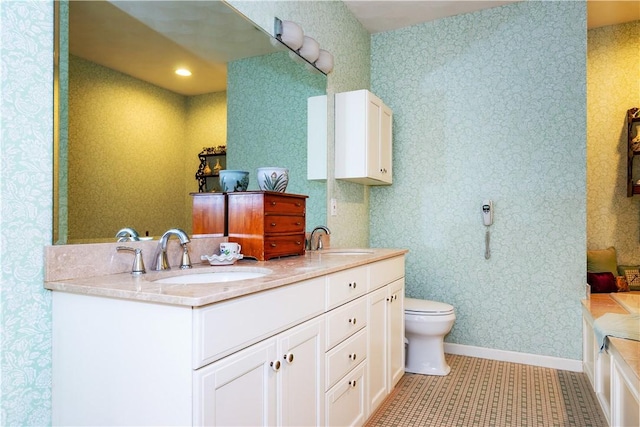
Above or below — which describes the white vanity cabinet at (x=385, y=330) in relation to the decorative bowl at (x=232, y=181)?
below

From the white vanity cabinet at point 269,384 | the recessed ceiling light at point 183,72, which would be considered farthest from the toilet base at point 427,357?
the recessed ceiling light at point 183,72

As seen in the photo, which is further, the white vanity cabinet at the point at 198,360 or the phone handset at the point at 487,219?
the phone handset at the point at 487,219

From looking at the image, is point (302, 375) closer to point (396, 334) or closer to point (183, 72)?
point (396, 334)

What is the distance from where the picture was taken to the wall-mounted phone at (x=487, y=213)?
3092 millimetres

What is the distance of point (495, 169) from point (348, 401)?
212 centimetres

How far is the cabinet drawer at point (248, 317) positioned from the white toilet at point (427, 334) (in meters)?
1.38

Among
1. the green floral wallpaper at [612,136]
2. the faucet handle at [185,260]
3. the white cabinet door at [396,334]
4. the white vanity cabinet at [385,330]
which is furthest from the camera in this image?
the green floral wallpaper at [612,136]

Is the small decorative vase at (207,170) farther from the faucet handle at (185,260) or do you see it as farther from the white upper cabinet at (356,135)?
the white upper cabinet at (356,135)

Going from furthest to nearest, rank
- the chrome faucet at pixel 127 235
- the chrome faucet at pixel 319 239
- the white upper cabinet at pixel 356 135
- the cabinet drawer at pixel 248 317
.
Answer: the white upper cabinet at pixel 356 135 < the chrome faucet at pixel 319 239 < the chrome faucet at pixel 127 235 < the cabinet drawer at pixel 248 317

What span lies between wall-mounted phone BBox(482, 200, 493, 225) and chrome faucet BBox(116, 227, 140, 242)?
2505 mm

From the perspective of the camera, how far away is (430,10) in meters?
3.17

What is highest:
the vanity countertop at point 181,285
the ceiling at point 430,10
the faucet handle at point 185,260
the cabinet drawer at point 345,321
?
the ceiling at point 430,10

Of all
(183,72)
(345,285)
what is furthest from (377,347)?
(183,72)

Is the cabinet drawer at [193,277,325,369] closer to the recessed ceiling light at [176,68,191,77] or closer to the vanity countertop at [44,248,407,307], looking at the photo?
the vanity countertop at [44,248,407,307]
